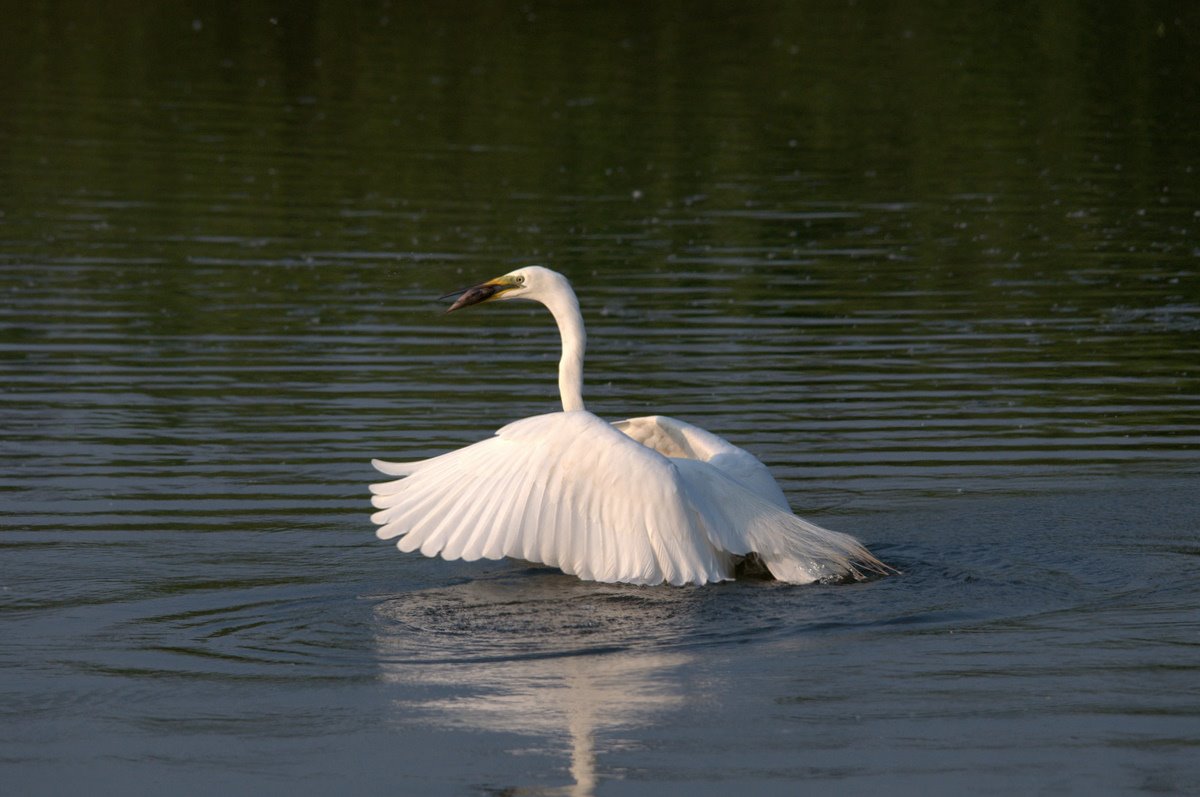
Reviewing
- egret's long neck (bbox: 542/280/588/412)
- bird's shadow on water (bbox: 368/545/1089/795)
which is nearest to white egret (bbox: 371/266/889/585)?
bird's shadow on water (bbox: 368/545/1089/795)

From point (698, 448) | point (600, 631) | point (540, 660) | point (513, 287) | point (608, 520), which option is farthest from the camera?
point (513, 287)

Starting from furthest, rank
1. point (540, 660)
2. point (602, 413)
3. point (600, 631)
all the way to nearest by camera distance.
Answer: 1. point (602, 413)
2. point (600, 631)
3. point (540, 660)

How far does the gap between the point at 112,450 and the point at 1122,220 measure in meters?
12.5

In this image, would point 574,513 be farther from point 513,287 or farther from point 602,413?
point 602,413

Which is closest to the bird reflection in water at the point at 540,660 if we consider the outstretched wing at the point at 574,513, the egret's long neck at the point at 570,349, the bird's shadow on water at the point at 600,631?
the bird's shadow on water at the point at 600,631

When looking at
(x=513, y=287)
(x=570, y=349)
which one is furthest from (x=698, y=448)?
(x=513, y=287)

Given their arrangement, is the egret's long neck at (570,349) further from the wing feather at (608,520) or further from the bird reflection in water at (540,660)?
the bird reflection in water at (540,660)

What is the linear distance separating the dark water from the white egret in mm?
182

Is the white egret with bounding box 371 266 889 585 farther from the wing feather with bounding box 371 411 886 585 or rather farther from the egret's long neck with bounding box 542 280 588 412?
the egret's long neck with bounding box 542 280 588 412

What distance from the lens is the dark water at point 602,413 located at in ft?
22.5

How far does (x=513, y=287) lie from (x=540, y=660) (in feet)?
9.90

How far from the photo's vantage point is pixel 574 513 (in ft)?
28.8

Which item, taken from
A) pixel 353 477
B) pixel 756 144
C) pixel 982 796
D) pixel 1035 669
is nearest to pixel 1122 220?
pixel 756 144

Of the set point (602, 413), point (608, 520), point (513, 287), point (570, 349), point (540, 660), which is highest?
point (513, 287)
